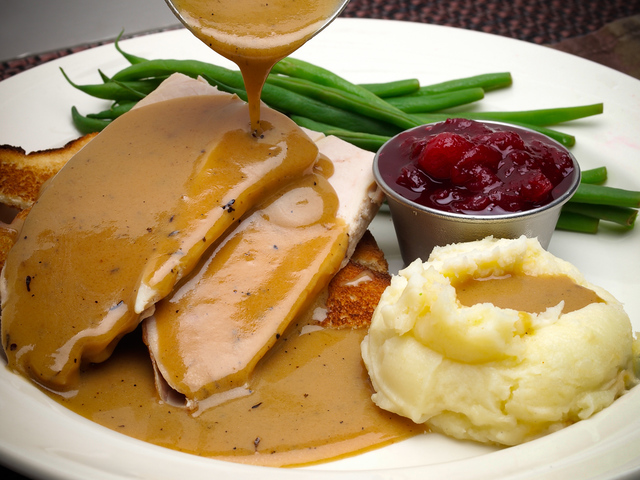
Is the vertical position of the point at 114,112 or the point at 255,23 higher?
the point at 255,23

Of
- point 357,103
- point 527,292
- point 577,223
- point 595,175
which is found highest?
point 357,103

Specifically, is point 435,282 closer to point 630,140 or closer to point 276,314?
point 276,314

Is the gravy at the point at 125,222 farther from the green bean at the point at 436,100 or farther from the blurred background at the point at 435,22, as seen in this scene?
the blurred background at the point at 435,22

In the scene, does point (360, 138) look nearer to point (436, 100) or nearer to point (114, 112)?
point (436, 100)

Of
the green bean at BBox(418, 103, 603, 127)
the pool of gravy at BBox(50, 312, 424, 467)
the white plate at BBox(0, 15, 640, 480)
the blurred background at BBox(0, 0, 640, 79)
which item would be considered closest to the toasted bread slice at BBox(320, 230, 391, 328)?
the pool of gravy at BBox(50, 312, 424, 467)

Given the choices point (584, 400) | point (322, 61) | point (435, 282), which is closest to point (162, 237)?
point (435, 282)

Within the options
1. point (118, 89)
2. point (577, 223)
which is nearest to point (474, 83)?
point (577, 223)
